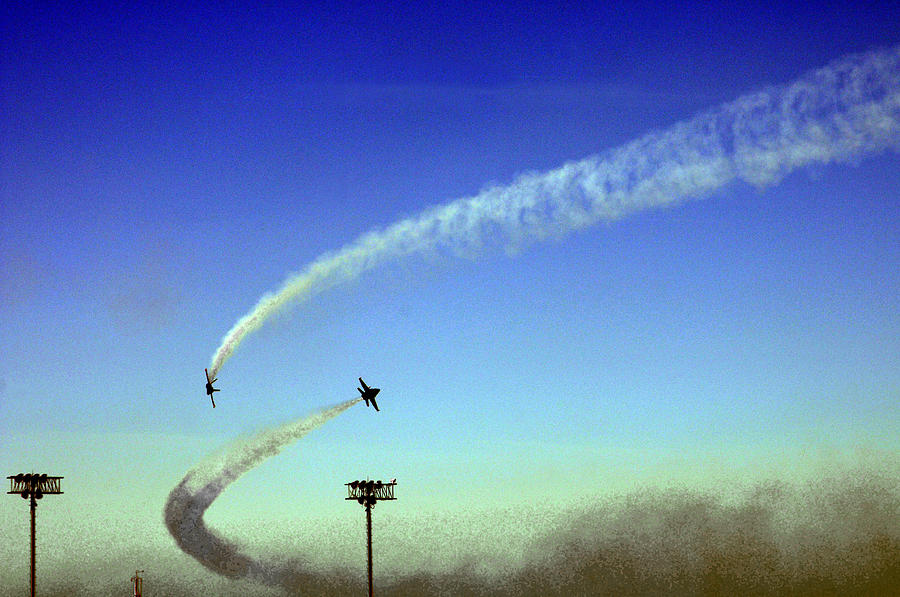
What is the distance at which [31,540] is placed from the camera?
130625 mm

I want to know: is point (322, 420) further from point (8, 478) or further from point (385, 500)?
point (8, 478)

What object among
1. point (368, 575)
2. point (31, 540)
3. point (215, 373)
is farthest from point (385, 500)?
point (31, 540)

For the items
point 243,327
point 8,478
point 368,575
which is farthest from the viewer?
point 368,575

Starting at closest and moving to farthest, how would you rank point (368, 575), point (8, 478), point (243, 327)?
point (243, 327)
point (8, 478)
point (368, 575)

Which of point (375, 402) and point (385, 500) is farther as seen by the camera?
point (385, 500)

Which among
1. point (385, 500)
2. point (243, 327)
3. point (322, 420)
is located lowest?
point (385, 500)

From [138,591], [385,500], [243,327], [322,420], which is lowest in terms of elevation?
[138,591]

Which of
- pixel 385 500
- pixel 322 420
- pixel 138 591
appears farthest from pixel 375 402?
pixel 138 591

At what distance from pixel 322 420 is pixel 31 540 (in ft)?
116

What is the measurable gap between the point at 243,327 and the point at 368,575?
38.0 metres

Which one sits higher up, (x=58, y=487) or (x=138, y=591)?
(x=58, y=487)

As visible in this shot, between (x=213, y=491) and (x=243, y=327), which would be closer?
(x=243, y=327)

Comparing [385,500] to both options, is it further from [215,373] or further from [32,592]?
[32,592]

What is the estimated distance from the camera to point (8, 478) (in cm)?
13538
